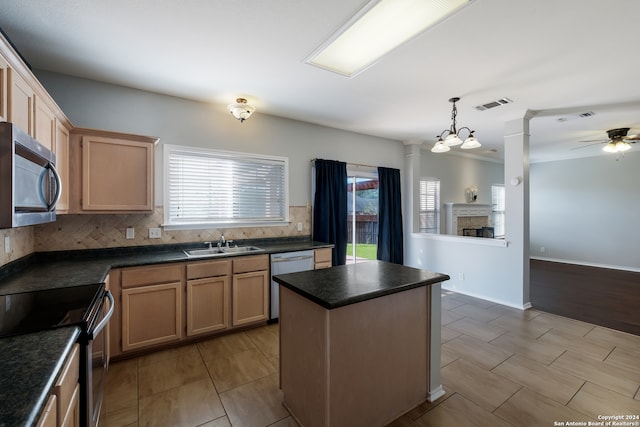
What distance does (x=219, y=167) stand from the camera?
3.62m

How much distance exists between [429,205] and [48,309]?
20.0 ft

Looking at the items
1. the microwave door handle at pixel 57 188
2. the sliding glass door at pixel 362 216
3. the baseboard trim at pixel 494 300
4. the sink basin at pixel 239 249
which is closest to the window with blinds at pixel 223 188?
the sink basin at pixel 239 249

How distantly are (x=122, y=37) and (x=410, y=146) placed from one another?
464 cm

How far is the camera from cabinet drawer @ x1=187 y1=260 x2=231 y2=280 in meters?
2.86

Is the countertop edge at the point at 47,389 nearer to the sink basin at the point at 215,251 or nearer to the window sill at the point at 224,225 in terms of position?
the sink basin at the point at 215,251

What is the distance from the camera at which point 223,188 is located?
12.0 feet

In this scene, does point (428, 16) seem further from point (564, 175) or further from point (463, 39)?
point (564, 175)

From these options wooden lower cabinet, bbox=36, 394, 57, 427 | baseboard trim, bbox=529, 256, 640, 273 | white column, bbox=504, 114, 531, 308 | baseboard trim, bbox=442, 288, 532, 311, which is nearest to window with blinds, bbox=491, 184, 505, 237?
baseboard trim, bbox=529, 256, 640, 273

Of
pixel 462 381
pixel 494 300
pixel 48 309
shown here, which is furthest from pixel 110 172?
pixel 494 300

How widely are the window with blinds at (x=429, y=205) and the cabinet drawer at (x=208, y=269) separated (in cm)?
433

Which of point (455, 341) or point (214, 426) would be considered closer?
point (214, 426)

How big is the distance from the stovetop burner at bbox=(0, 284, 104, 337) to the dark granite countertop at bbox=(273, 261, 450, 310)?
1.07 m

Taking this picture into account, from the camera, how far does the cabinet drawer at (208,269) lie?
286cm

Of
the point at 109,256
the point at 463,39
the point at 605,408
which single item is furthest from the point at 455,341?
the point at 109,256
